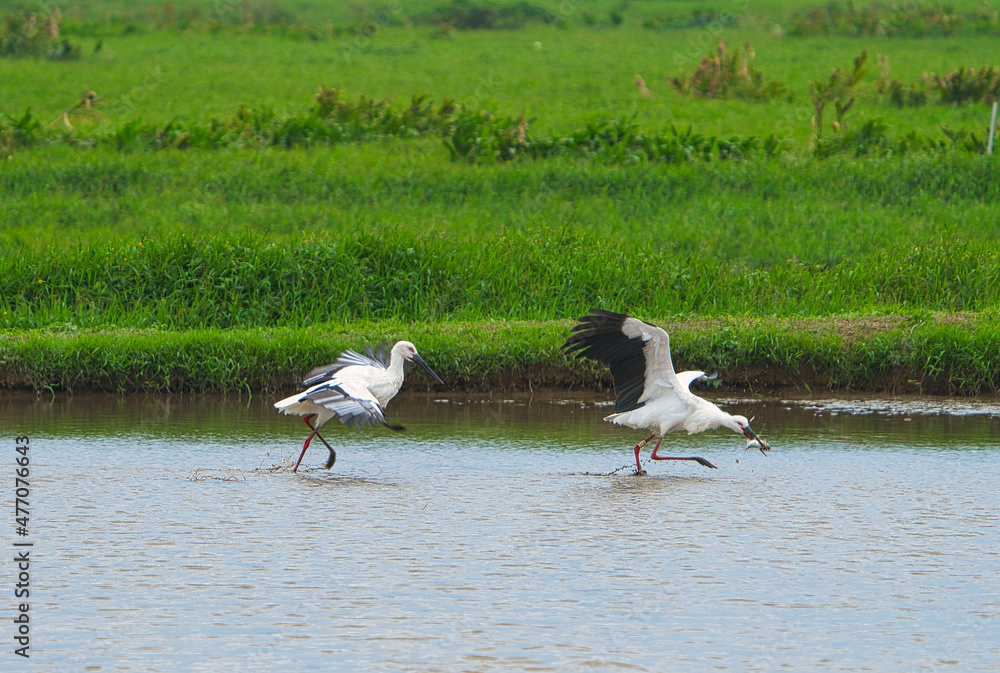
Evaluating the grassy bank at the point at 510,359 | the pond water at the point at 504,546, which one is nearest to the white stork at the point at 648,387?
the pond water at the point at 504,546

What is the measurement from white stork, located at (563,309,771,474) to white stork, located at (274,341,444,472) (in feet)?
3.68

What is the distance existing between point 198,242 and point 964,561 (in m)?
8.35

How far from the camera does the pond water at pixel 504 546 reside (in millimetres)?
4527

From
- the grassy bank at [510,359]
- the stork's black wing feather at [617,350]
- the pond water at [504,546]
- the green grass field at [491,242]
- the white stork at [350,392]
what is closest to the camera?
the pond water at [504,546]

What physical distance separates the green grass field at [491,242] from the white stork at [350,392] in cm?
197

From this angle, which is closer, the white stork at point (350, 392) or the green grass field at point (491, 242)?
the white stork at point (350, 392)

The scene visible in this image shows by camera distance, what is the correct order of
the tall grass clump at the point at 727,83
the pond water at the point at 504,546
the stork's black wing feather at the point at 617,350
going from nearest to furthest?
1. the pond water at the point at 504,546
2. the stork's black wing feather at the point at 617,350
3. the tall grass clump at the point at 727,83

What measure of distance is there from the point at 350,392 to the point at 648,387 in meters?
1.72

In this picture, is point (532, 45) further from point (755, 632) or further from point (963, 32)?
point (755, 632)

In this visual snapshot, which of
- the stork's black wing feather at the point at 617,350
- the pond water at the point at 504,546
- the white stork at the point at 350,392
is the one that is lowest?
the pond water at the point at 504,546

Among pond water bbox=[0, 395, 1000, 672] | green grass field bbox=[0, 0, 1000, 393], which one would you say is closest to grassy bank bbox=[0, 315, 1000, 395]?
green grass field bbox=[0, 0, 1000, 393]

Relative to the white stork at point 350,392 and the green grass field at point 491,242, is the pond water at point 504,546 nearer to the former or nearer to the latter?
the white stork at point 350,392

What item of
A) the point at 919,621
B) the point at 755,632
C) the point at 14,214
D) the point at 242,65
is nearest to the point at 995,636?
the point at 919,621

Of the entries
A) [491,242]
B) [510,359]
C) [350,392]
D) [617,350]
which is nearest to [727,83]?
[491,242]
